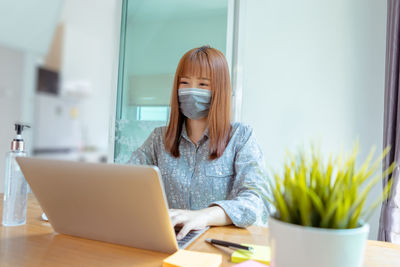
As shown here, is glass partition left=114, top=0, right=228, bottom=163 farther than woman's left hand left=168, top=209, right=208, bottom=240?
Yes

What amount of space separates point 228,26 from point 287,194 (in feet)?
5.41

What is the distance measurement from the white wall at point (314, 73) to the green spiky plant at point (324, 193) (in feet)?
4.94

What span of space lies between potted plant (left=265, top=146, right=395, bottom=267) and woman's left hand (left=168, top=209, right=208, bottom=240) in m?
0.32

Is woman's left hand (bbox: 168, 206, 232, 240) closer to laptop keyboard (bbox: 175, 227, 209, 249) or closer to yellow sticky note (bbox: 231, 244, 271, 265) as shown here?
laptop keyboard (bbox: 175, 227, 209, 249)

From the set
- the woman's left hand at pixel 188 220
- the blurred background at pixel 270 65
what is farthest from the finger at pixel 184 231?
the blurred background at pixel 270 65

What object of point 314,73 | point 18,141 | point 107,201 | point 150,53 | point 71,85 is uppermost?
point 150,53

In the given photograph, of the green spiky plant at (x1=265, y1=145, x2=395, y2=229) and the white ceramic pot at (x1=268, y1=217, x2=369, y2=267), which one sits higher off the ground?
the green spiky plant at (x1=265, y1=145, x2=395, y2=229)

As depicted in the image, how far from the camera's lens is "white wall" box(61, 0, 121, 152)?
0.54 m

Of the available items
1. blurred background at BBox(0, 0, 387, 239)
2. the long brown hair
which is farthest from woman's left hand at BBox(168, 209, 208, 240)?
blurred background at BBox(0, 0, 387, 239)

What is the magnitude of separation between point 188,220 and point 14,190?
44 cm

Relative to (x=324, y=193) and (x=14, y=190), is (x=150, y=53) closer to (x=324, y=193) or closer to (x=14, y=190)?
(x=14, y=190)

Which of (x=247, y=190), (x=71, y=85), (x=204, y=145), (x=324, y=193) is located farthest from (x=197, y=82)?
(x=324, y=193)

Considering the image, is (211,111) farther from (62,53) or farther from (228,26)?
(228,26)

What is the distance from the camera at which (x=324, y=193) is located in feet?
Answer: 1.28
